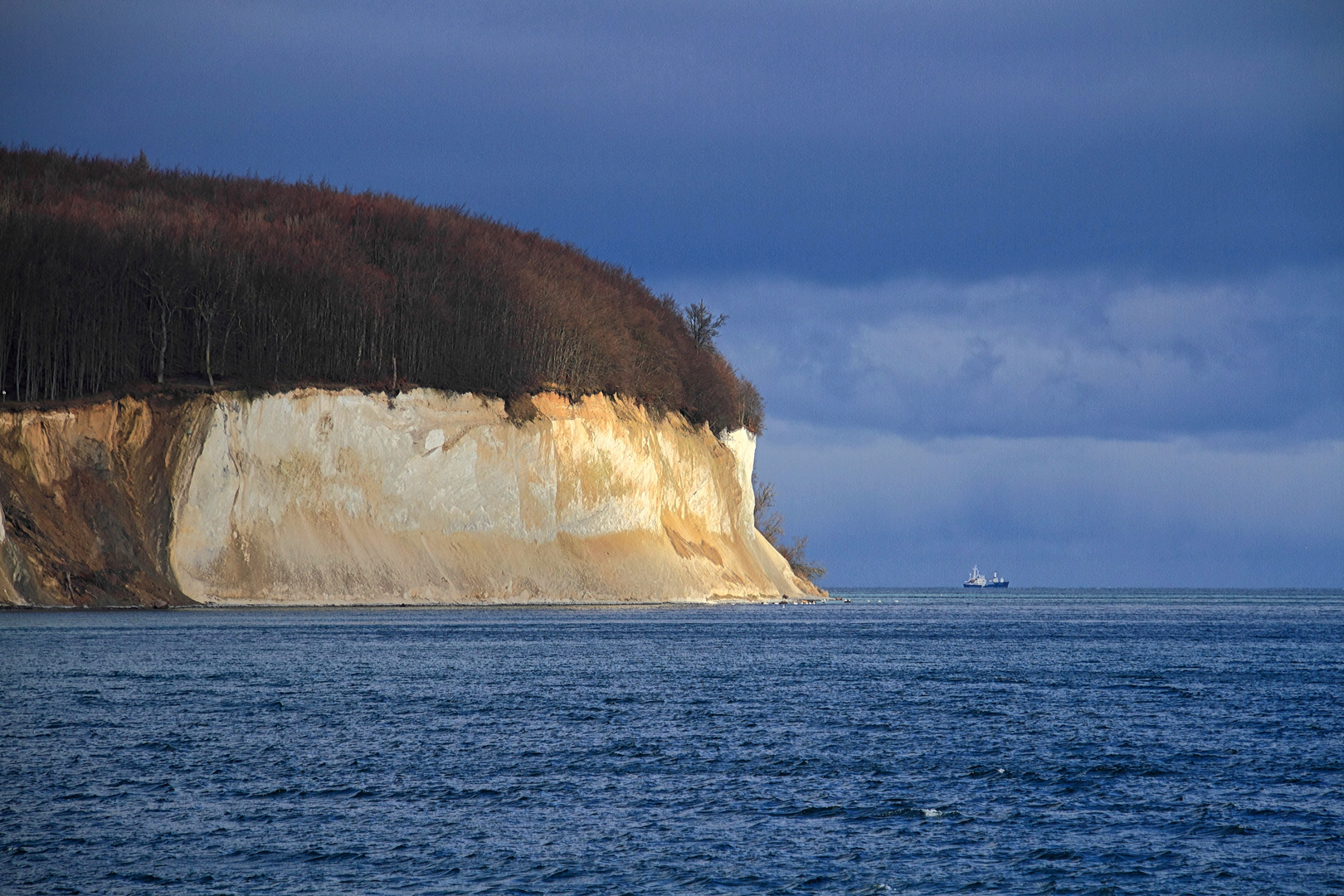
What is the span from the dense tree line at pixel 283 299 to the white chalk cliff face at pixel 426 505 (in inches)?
110

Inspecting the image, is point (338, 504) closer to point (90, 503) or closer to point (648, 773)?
point (90, 503)

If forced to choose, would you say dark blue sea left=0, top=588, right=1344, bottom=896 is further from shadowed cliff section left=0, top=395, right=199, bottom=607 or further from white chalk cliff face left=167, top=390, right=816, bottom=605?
white chalk cliff face left=167, top=390, right=816, bottom=605

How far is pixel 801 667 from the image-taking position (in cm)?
4566

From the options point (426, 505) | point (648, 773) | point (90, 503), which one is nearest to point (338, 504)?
point (426, 505)

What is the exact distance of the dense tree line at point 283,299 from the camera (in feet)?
257

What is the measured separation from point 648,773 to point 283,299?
67.3m

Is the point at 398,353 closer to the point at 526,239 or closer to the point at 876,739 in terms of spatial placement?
the point at 526,239

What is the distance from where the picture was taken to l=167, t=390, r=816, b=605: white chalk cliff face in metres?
75.9

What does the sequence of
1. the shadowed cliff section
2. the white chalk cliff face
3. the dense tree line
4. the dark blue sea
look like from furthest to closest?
the dense tree line → the white chalk cliff face → the shadowed cliff section → the dark blue sea

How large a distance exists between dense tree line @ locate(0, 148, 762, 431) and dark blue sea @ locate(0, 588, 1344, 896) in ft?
117

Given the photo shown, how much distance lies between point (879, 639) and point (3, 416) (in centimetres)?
4790

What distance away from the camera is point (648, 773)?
24.5 meters

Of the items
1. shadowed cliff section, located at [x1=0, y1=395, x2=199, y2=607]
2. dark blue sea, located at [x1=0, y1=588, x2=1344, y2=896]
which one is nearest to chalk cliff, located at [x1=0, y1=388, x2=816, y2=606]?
shadowed cliff section, located at [x1=0, y1=395, x2=199, y2=607]

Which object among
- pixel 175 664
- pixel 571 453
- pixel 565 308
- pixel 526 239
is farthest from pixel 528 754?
pixel 526 239
